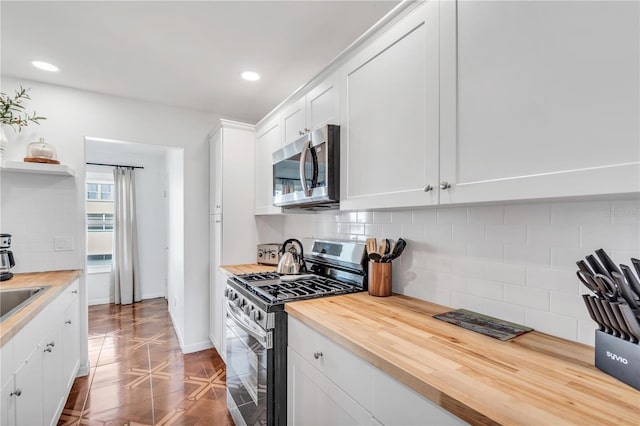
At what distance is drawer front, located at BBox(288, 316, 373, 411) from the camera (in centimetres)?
107

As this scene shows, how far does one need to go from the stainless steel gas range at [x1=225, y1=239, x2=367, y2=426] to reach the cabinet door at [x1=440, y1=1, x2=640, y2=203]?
38.2 inches

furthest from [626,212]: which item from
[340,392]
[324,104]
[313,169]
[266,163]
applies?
[266,163]

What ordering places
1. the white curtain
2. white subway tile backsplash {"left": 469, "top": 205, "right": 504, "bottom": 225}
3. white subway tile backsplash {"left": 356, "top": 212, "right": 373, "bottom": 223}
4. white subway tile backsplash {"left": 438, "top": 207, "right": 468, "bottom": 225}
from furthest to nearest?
the white curtain < white subway tile backsplash {"left": 356, "top": 212, "right": 373, "bottom": 223} < white subway tile backsplash {"left": 438, "top": 207, "right": 468, "bottom": 225} < white subway tile backsplash {"left": 469, "top": 205, "right": 504, "bottom": 225}

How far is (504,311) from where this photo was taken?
4.33 ft

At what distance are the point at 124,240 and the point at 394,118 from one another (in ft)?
16.2

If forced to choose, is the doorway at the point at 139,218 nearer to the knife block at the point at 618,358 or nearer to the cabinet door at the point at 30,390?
the cabinet door at the point at 30,390

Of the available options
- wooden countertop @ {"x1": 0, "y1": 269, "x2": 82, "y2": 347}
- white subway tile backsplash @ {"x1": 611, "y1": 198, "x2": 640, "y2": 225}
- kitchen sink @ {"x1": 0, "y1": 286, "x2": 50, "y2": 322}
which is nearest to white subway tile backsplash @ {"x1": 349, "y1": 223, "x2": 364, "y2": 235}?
white subway tile backsplash @ {"x1": 611, "y1": 198, "x2": 640, "y2": 225}

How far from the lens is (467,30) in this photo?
43.3 inches

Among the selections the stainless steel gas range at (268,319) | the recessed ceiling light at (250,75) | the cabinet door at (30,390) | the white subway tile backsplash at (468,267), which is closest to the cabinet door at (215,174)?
the recessed ceiling light at (250,75)

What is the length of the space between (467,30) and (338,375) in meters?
1.39

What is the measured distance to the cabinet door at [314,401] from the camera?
113 centimetres

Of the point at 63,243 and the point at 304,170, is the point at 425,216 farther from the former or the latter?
the point at 63,243

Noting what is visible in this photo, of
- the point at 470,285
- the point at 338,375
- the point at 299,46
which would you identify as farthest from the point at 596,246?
the point at 299,46

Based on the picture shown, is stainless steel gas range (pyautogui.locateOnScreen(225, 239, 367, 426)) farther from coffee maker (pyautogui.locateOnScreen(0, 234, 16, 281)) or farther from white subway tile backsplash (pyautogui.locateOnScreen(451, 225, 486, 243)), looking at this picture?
coffee maker (pyautogui.locateOnScreen(0, 234, 16, 281))
